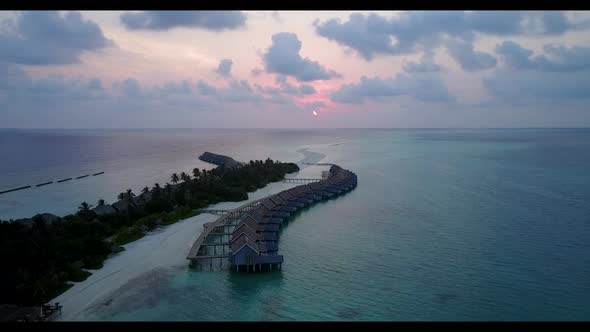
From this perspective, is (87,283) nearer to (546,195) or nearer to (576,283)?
(576,283)

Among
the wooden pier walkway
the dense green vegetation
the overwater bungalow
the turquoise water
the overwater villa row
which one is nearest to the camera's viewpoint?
the turquoise water

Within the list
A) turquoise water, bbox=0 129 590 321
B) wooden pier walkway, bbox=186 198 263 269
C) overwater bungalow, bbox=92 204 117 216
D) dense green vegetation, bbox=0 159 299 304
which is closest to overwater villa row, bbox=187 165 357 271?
wooden pier walkway, bbox=186 198 263 269

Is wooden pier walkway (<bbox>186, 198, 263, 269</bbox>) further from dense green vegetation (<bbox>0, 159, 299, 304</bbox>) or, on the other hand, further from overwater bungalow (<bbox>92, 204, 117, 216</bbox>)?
overwater bungalow (<bbox>92, 204, 117, 216</bbox>)

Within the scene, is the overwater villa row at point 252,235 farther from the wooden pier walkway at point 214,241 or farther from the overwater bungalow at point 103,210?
the overwater bungalow at point 103,210

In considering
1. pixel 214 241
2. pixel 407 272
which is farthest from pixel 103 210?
pixel 407 272

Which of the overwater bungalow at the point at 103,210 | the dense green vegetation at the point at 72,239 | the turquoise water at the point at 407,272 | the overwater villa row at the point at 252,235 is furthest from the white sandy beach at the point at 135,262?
the overwater bungalow at the point at 103,210

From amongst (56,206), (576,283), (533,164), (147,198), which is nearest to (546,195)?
(576,283)
